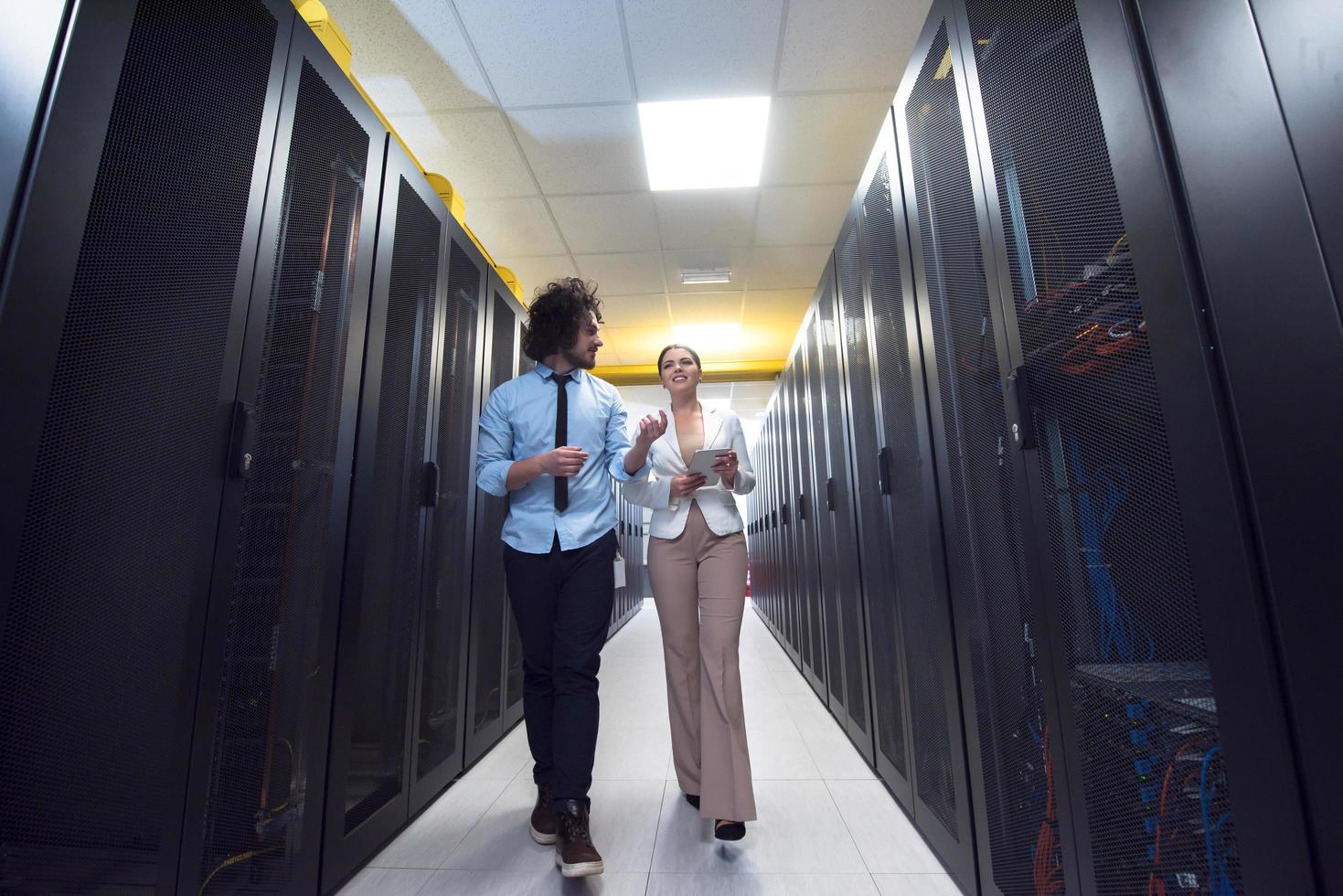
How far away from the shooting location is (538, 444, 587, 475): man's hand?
147 centimetres

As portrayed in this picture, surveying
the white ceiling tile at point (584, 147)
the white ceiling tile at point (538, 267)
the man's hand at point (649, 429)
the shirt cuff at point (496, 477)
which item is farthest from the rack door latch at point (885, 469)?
the white ceiling tile at point (538, 267)

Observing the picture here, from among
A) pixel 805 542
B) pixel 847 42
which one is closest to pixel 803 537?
pixel 805 542

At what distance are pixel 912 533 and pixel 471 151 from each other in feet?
9.29

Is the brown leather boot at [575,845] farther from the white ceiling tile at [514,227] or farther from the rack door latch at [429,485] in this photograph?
the white ceiling tile at [514,227]

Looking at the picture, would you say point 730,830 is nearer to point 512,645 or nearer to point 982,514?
point 982,514

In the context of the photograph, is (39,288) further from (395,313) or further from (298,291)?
(395,313)

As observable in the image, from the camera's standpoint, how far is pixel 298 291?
122 centimetres

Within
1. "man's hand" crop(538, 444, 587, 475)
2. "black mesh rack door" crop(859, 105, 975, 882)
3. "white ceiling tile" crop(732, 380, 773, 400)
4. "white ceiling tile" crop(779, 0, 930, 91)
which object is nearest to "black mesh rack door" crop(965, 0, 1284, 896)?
"black mesh rack door" crop(859, 105, 975, 882)

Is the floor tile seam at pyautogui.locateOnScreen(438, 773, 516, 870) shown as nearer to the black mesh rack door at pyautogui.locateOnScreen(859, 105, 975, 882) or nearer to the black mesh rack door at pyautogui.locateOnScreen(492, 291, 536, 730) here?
the black mesh rack door at pyautogui.locateOnScreen(492, 291, 536, 730)

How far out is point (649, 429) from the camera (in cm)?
148

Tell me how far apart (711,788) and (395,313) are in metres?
1.53

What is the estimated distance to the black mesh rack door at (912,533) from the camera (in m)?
1.34

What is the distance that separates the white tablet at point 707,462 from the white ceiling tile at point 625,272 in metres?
2.87

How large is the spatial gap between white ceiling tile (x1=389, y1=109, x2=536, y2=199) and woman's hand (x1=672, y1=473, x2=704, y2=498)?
86.3 inches
